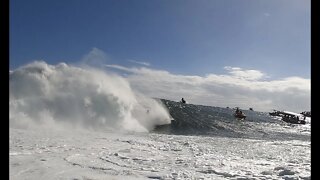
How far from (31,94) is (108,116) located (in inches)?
179

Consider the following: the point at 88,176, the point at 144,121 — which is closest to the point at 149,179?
the point at 88,176

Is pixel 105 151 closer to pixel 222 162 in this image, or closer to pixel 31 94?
pixel 222 162

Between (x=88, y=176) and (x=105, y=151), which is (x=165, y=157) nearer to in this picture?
(x=105, y=151)

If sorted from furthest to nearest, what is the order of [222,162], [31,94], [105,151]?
[31,94]
[105,151]
[222,162]

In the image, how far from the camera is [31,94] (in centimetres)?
1859

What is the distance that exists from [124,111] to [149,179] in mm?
15811
